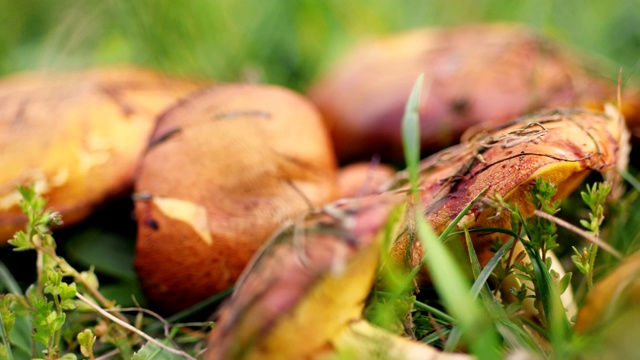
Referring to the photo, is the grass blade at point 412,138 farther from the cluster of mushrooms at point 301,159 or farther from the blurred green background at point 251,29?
the blurred green background at point 251,29

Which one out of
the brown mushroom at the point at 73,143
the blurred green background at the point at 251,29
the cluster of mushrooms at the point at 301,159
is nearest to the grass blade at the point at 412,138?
the cluster of mushrooms at the point at 301,159

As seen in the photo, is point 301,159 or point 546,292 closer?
point 546,292

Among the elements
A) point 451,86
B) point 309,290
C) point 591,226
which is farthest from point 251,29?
point 309,290

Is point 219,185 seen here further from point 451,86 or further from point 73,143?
point 451,86

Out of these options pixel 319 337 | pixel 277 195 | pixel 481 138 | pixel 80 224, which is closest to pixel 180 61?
pixel 80 224

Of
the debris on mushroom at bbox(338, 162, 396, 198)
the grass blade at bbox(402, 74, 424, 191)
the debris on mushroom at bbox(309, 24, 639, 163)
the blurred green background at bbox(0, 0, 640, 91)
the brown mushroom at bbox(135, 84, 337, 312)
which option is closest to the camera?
the grass blade at bbox(402, 74, 424, 191)

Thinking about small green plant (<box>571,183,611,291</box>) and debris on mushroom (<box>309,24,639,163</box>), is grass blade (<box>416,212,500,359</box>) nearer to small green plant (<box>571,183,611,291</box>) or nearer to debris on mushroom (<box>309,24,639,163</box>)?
small green plant (<box>571,183,611,291</box>)

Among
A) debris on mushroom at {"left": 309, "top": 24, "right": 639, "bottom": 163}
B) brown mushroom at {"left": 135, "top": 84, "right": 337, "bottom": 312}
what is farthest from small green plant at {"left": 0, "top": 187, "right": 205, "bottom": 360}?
debris on mushroom at {"left": 309, "top": 24, "right": 639, "bottom": 163}

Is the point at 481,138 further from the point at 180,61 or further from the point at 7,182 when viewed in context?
the point at 180,61
